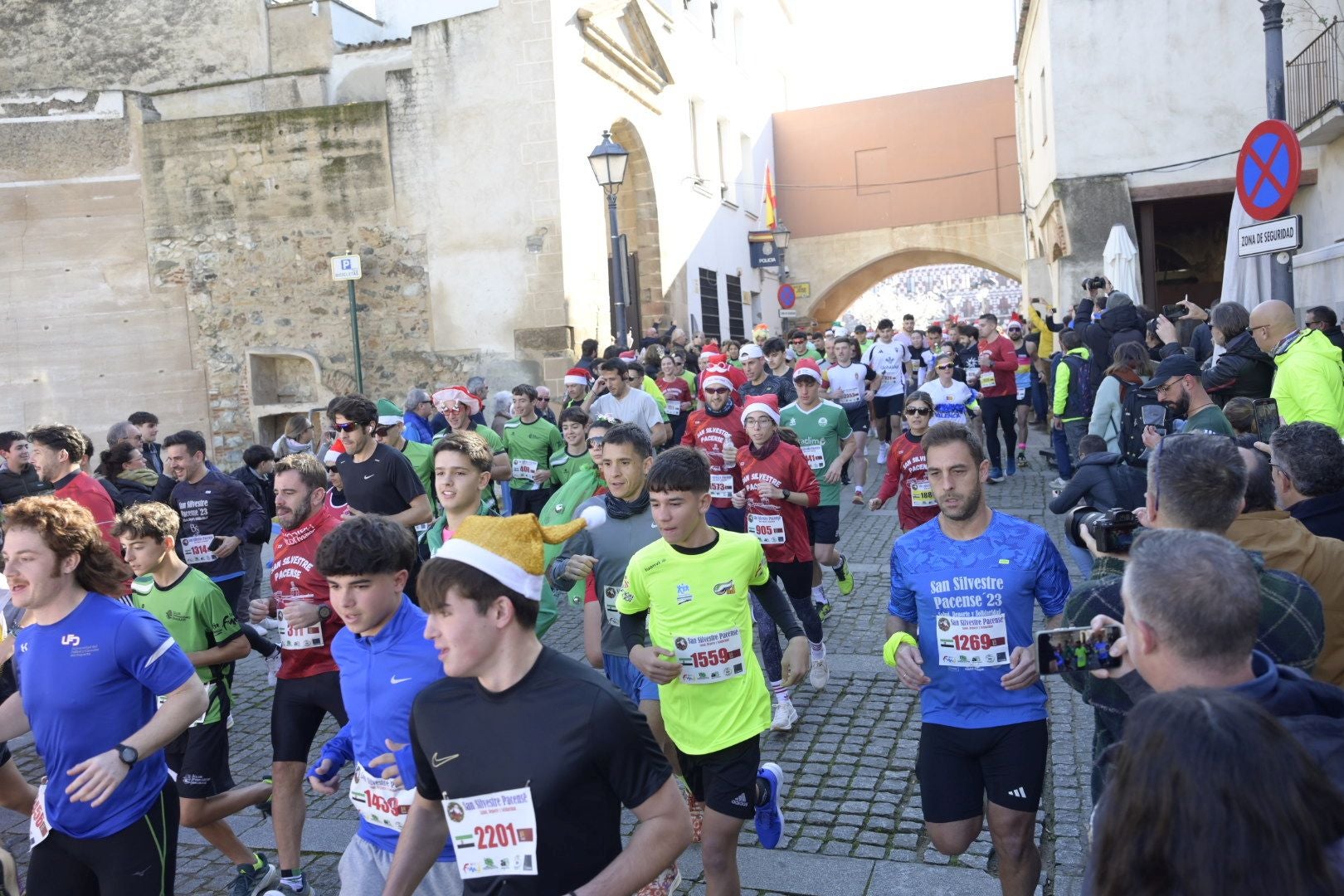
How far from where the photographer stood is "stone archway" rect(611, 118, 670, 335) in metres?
23.0

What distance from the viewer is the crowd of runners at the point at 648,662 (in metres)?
2.08

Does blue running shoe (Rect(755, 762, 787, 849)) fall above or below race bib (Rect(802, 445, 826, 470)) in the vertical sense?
below

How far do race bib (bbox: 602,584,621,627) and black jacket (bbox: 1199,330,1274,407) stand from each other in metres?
4.66

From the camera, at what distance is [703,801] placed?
13.9 ft

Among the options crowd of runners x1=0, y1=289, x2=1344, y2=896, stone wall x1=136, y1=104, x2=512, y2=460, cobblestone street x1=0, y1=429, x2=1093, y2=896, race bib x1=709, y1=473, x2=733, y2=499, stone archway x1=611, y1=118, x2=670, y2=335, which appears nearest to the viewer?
crowd of runners x1=0, y1=289, x2=1344, y2=896

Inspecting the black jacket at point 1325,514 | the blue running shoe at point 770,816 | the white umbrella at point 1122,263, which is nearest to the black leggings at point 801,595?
the blue running shoe at point 770,816

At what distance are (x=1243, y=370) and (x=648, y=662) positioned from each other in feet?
17.7

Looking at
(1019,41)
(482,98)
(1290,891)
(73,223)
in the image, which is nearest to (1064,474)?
(482,98)

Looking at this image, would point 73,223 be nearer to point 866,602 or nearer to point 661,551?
point 866,602

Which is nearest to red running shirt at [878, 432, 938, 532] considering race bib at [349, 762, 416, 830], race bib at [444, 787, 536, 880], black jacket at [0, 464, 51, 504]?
race bib at [349, 762, 416, 830]

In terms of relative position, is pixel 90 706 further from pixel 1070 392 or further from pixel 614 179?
pixel 614 179

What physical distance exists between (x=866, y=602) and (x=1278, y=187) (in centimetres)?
422

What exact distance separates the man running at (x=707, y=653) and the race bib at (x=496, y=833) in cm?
157

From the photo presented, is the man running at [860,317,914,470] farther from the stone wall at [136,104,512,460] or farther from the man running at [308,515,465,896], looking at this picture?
the man running at [308,515,465,896]
